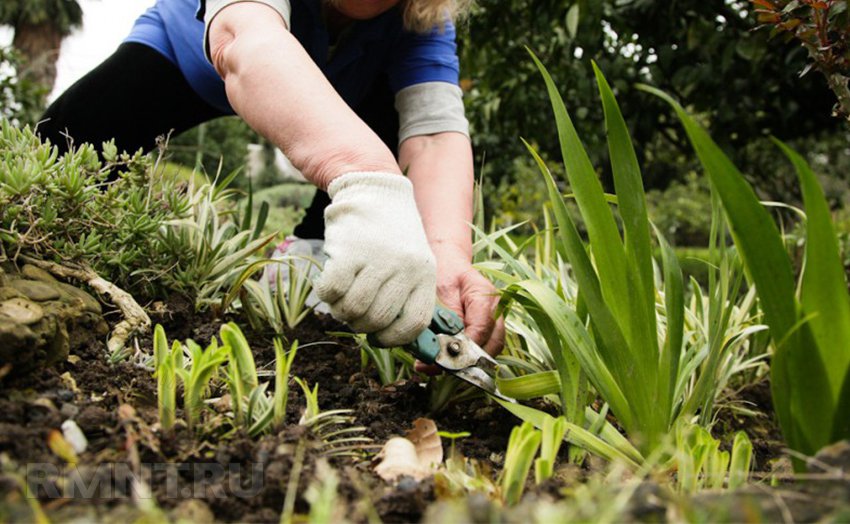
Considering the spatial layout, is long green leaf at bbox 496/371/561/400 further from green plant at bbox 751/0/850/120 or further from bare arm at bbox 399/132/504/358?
green plant at bbox 751/0/850/120

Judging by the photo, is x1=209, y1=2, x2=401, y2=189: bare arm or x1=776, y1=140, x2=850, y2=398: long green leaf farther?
x1=209, y1=2, x2=401, y2=189: bare arm

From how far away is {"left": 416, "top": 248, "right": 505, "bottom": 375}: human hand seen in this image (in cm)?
149

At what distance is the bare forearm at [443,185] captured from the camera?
176 cm

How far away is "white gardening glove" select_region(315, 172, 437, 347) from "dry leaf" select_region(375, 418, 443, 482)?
227 mm

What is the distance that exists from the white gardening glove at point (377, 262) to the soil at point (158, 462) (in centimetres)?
19

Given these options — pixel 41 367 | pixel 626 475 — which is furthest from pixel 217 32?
pixel 626 475

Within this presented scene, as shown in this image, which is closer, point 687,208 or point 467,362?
point 467,362

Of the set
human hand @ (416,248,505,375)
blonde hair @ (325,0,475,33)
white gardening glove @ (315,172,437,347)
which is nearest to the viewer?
white gardening glove @ (315,172,437,347)

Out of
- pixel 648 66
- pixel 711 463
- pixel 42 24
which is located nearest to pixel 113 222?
pixel 711 463

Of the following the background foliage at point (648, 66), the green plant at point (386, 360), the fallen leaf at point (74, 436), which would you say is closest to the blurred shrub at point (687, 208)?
the background foliage at point (648, 66)

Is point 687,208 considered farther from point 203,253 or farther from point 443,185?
point 203,253

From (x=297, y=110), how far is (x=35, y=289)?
58cm

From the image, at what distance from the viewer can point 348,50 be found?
213cm

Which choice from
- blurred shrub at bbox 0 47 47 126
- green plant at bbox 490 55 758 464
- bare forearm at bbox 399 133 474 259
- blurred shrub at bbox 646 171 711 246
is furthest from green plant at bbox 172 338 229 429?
blurred shrub at bbox 646 171 711 246
